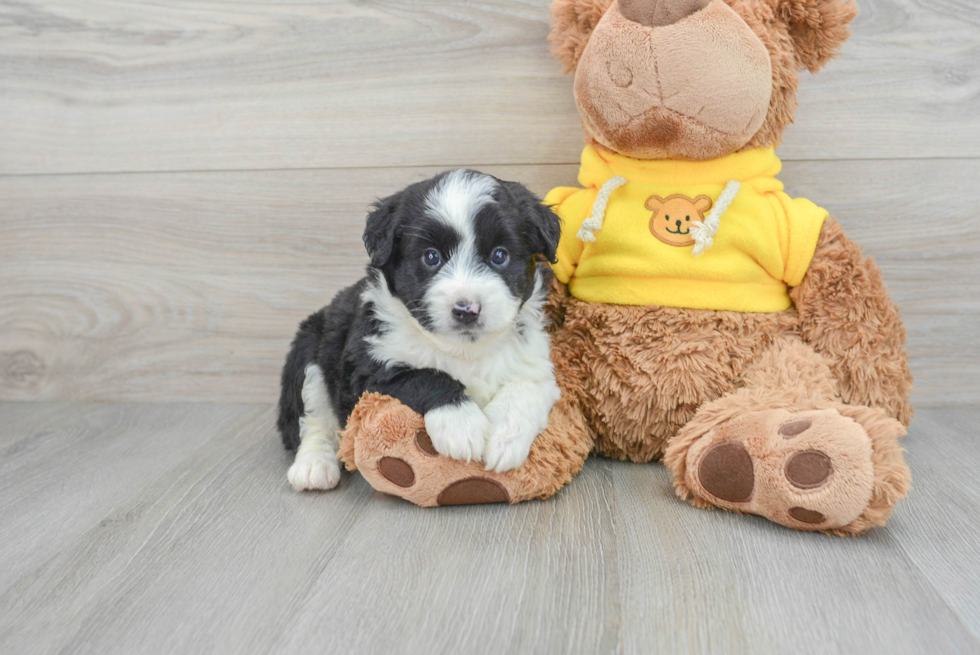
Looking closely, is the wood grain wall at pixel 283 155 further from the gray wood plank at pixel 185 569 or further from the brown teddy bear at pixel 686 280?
the gray wood plank at pixel 185 569

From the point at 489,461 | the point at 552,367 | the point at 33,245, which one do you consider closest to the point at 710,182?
the point at 552,367

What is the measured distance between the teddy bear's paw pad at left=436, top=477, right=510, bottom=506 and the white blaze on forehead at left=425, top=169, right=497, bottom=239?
53 cm

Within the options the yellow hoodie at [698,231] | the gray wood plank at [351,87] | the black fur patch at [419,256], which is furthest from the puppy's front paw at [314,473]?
the gray wood plank at [351,87]

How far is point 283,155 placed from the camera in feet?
7.61

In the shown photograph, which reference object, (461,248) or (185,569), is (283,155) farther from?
(185,569)

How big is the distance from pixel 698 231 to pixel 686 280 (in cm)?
13

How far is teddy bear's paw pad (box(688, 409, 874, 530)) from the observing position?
1.34 m

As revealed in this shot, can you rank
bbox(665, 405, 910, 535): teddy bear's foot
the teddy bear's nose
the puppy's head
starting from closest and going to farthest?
bbox(665, 405, 910, 535): teddy bear's foot, the puppy's head, the teddy bear's nose

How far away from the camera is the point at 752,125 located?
1.68m

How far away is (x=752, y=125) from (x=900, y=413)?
0.80 metres

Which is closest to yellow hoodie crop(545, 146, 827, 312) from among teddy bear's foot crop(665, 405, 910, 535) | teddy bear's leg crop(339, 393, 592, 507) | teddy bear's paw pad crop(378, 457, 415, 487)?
teddy bear's foot crop(665, 405, 910, 535)

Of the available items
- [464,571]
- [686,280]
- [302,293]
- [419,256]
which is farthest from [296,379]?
[686,280]

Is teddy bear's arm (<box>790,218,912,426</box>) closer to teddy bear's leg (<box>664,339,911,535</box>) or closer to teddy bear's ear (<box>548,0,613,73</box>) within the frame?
teddy bear's leg (<box>664,339,911,535</box>)

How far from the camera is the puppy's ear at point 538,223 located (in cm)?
160
